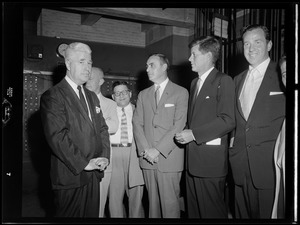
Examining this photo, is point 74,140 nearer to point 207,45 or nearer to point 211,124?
point 211,124

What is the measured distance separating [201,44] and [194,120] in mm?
605

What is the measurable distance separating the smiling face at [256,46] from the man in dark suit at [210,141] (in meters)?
0.22

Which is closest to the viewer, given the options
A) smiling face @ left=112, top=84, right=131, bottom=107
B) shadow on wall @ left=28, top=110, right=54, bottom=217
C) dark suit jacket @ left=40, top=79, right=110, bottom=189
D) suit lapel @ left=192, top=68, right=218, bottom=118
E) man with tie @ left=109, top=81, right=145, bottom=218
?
dark suit jacket @ left=40, top=79, right=110, bottom=189

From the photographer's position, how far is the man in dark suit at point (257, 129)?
1.98 meters

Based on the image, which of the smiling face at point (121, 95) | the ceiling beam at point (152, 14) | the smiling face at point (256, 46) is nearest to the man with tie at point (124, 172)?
the smiling face at point (121, 95)

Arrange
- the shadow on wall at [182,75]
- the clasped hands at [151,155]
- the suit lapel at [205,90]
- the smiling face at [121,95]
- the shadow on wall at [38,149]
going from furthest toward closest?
the shadow on wall at [182,75] < the shadow on wall at [38,149] < the smiling face at [121,95] < the clasped hands at [151,155] < the suit lapel at [205,90]

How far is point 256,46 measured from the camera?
6.69ft

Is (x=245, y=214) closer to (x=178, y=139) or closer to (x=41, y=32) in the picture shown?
(x=178, y=139)

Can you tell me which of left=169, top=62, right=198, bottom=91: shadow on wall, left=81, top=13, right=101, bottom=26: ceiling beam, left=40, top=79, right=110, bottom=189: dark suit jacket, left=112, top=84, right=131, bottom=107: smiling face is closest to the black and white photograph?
left=40, top=79, right=110, bottom=189: dark suit jacket

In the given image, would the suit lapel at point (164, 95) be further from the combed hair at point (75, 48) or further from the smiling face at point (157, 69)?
A: the combed hair at point (75, 48)

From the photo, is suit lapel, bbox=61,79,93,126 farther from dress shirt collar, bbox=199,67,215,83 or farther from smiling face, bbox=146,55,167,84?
dress shirt collar, bbox=199,67,215,83

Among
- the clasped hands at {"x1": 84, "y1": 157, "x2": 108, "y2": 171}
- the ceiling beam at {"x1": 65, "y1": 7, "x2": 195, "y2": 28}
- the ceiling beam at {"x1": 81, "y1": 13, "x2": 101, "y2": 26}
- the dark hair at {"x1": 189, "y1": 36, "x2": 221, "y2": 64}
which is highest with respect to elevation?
the ceiling beam at {"x1": 81, "y1": 13, "x2": 101, "y2": 26}

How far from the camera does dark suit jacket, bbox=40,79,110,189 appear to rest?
1.89 m

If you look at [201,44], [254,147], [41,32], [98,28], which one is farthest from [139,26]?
[254,147]
